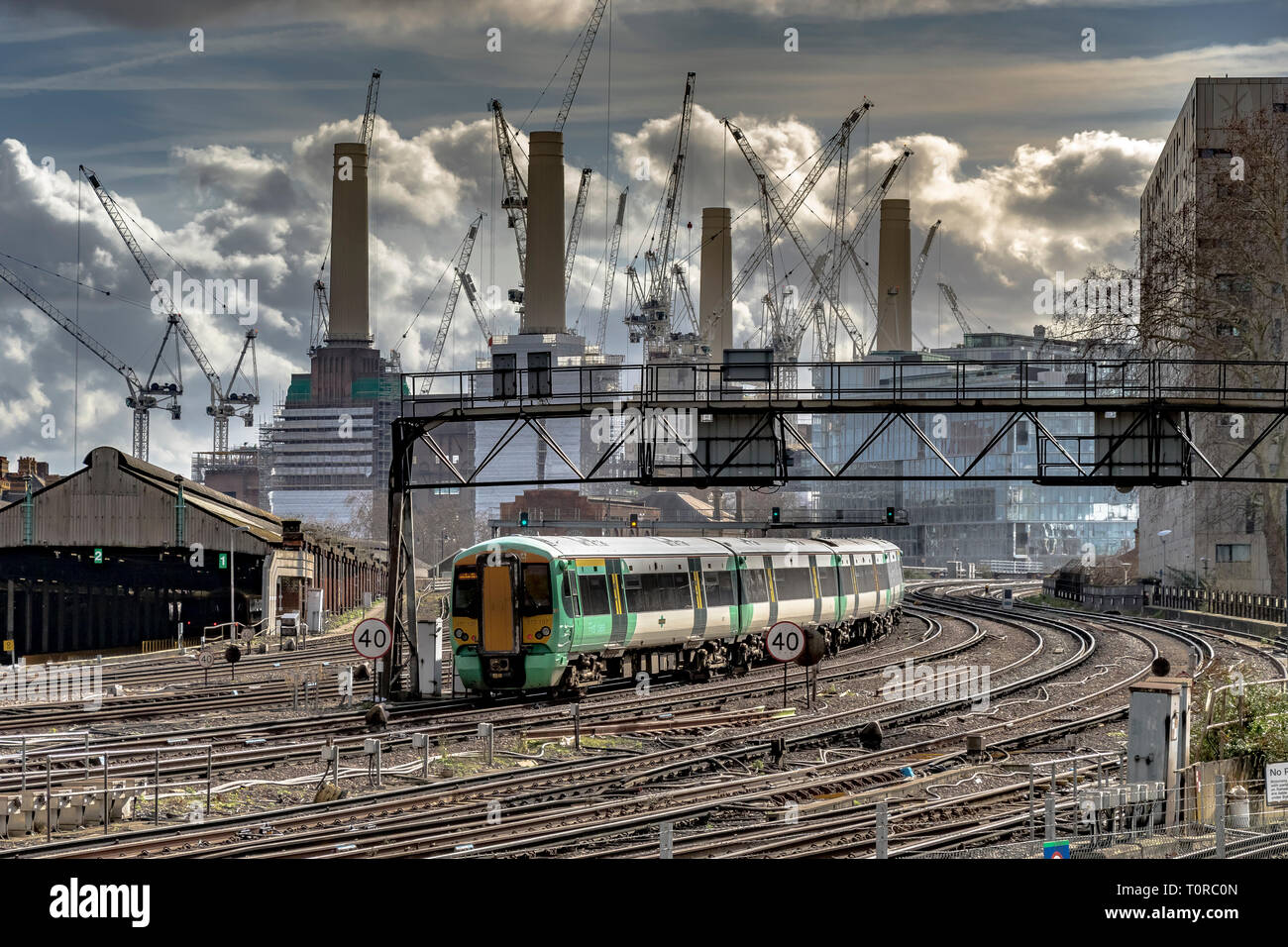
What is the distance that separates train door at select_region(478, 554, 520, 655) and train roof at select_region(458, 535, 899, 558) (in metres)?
0.55

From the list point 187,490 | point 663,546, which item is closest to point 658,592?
point 663,546

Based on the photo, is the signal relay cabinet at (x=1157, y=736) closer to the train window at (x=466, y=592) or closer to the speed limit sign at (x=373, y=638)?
the speed limit sign at (x=373, y=638)

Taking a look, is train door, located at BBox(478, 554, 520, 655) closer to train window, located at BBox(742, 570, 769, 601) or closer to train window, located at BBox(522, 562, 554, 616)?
train window, located at BBox(522, 562, 554, 616)

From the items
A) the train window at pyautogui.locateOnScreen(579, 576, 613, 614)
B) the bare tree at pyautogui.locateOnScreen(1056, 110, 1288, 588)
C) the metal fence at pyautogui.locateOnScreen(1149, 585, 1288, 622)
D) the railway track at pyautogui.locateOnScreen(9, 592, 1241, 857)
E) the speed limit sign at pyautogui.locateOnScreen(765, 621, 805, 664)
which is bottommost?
the metal fence at pyautogui.locateOnScreen(1149, 585, 1288, 622)

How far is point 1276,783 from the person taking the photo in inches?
757

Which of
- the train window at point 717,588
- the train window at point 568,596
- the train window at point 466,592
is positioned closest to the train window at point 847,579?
the train window at point 717,588

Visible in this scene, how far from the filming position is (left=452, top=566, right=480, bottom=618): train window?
35.3 meters

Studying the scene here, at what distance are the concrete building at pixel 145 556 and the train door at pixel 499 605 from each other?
31.1 meters

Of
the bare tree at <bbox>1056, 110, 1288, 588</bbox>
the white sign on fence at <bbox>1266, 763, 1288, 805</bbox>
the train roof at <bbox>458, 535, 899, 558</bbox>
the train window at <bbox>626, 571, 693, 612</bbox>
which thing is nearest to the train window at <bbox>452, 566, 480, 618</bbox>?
the train roof at <bbox>458, 535, 899, 558</bbox>

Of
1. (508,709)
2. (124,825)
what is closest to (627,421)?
(508,709)

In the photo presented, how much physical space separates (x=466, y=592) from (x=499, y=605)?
1011 mm

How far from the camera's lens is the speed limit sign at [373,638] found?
31.5m
